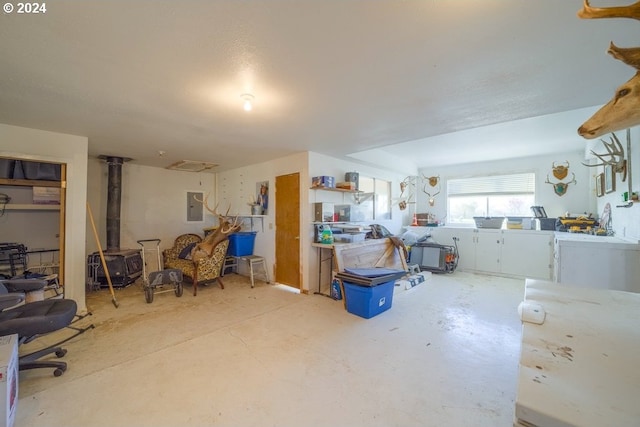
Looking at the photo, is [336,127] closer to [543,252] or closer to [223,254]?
[223,254]

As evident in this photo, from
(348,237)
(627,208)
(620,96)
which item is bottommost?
(348,237)

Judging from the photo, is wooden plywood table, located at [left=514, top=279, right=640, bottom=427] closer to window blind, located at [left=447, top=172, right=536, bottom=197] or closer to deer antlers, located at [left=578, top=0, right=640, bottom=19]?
deer antlers, located at [left=578, top=0, right=640, bottom=19]

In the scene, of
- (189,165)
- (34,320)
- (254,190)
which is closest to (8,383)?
(34,320)

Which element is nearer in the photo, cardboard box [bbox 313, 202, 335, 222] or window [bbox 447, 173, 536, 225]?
cardboard box [bbox 313, 202, 335, 222]

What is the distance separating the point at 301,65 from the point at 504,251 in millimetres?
5672

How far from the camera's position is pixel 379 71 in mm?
1928

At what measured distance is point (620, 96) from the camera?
1.08 m

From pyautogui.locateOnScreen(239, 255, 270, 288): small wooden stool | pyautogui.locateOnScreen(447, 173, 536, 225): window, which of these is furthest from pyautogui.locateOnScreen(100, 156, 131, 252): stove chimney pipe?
pyautogui.locateOnScreen(447, 173, 536, 225): window

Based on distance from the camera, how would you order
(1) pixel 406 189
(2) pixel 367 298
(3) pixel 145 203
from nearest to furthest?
(2) pixel 367 298 → (3) pixel 145 203 → (1) pixel 406 189

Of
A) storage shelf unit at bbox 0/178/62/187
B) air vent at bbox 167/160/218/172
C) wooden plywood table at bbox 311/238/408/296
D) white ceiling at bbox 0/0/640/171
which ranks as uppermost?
white ceiling at bbox 0/0/640/171

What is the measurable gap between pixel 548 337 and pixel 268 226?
14.9ft

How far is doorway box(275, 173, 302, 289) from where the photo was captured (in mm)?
4457

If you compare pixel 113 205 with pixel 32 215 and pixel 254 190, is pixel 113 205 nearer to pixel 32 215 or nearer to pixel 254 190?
pixel 32 215

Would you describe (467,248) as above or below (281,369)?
above
